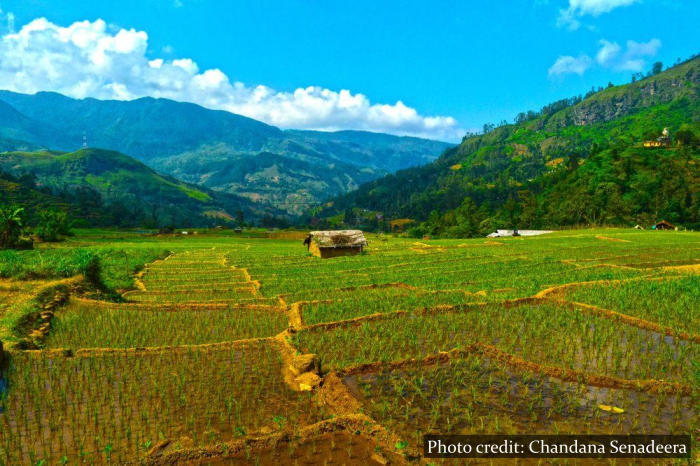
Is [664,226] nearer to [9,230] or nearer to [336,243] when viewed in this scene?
[336,243]

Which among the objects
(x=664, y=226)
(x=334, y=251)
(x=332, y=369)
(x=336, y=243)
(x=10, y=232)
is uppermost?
(x=10, y=232)

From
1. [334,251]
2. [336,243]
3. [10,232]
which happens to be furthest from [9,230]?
[336,243]

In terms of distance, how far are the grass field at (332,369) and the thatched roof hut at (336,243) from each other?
16.2m

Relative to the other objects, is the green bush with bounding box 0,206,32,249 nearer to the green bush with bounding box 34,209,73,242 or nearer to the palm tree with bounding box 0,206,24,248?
the palm tree with bounding box 0,206,24,248

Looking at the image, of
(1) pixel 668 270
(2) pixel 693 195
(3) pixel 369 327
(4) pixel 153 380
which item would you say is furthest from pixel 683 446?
(2) pixel 693 195

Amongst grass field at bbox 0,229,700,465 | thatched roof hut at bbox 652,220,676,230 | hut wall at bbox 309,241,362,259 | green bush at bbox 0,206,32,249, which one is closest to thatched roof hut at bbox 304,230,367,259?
hut wall at bbox 309,241,362,259

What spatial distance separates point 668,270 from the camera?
20.8 metres

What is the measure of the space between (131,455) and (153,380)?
A: 2.74 metres

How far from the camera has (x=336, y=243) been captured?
1364 inches

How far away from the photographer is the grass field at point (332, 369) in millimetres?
6224

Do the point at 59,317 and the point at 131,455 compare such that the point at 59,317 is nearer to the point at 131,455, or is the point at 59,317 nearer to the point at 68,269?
the point at 68,269

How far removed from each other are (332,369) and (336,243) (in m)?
26.0

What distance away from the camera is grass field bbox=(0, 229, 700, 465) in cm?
622

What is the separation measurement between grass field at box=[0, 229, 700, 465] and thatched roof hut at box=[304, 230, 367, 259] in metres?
16.2
